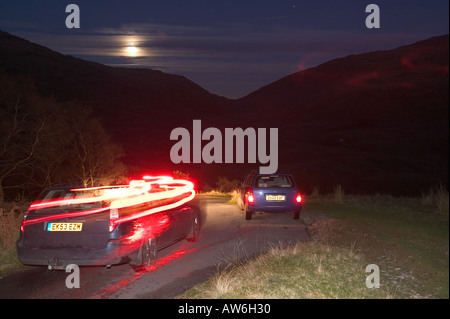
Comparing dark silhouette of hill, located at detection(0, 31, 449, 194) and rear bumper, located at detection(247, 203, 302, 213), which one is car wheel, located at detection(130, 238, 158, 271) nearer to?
rear bumper, located at detection(247, 203, 302, 213)

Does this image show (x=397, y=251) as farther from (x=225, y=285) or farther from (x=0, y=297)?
(x=0, y=297)

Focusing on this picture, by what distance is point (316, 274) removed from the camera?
8.70 metres

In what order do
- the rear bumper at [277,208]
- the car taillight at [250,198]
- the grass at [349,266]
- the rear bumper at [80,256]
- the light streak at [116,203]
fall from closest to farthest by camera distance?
the grass at [349,266] → the rear bumper at [80,256] → the light streak at [116,203] → the rear bumper at [277,208] → the car taillight at [250,198]

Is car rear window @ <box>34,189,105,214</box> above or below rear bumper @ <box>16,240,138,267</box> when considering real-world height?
above

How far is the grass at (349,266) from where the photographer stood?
25.3ft

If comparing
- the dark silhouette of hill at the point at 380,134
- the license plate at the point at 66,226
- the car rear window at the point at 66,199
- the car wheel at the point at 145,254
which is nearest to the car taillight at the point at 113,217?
the car rear window at the point at 66,199

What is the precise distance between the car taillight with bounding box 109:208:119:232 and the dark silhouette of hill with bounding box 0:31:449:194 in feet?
117

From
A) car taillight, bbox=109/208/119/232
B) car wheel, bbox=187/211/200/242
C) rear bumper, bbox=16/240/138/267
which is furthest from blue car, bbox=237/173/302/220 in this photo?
car taillight, bbox=109/208/119/232

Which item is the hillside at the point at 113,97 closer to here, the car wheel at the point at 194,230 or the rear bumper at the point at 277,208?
the rear bumper at the point at 277,208

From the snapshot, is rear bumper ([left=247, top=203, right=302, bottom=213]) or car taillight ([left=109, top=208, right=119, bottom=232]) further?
rear bumper ([left=247, top=203, right=302, bottom=213])

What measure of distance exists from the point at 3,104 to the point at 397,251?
23.4m

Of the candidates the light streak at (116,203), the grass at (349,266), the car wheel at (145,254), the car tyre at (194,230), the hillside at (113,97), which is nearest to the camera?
the grass at (349,266)

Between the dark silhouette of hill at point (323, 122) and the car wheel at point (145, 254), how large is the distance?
34373mm

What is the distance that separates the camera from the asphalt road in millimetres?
8078
